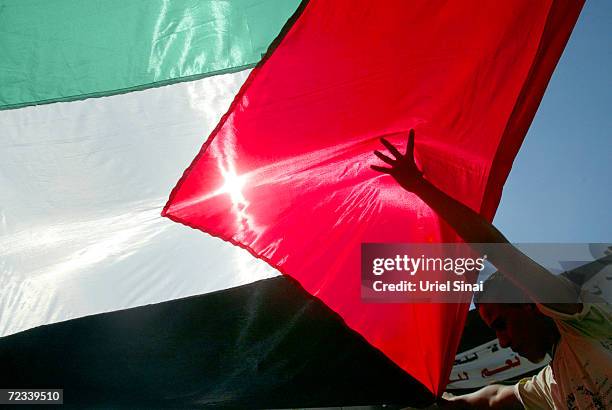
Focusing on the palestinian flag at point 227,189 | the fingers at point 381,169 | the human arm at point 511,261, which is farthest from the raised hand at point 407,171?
the palestinian flag at point 227,189

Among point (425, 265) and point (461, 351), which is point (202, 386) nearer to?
point (425, 265)

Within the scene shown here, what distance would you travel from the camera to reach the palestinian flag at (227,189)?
6.29 ft

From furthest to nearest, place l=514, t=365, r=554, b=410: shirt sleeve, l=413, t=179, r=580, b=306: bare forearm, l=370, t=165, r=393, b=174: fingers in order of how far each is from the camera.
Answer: l=514, t=365, r=554, b=410: shirt sleeve < l=370, t=165, r=393, b=174: fingers < l=413, t=179, r=580, b=306: bare forearm

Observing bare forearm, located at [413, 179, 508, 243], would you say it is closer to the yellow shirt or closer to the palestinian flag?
the yellow shirt

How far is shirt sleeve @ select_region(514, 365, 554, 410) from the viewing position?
1.77m

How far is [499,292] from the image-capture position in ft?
5.64

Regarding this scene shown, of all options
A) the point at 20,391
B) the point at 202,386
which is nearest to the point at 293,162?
the point at 202,386

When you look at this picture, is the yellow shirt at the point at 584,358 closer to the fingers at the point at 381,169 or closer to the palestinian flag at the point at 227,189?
the fingers at the point at 381,169

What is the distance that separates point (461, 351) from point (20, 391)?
296 cm

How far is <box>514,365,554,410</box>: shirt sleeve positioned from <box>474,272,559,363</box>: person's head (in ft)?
0.54

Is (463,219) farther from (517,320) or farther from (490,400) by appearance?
(490,400)

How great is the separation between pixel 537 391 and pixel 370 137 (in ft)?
3.68

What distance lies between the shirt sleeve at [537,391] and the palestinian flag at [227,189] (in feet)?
1.32

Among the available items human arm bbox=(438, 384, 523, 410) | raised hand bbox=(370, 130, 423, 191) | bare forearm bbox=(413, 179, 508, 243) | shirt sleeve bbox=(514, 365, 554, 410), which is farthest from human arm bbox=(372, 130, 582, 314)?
human arm bbox=(438, 384, 523, 410)
